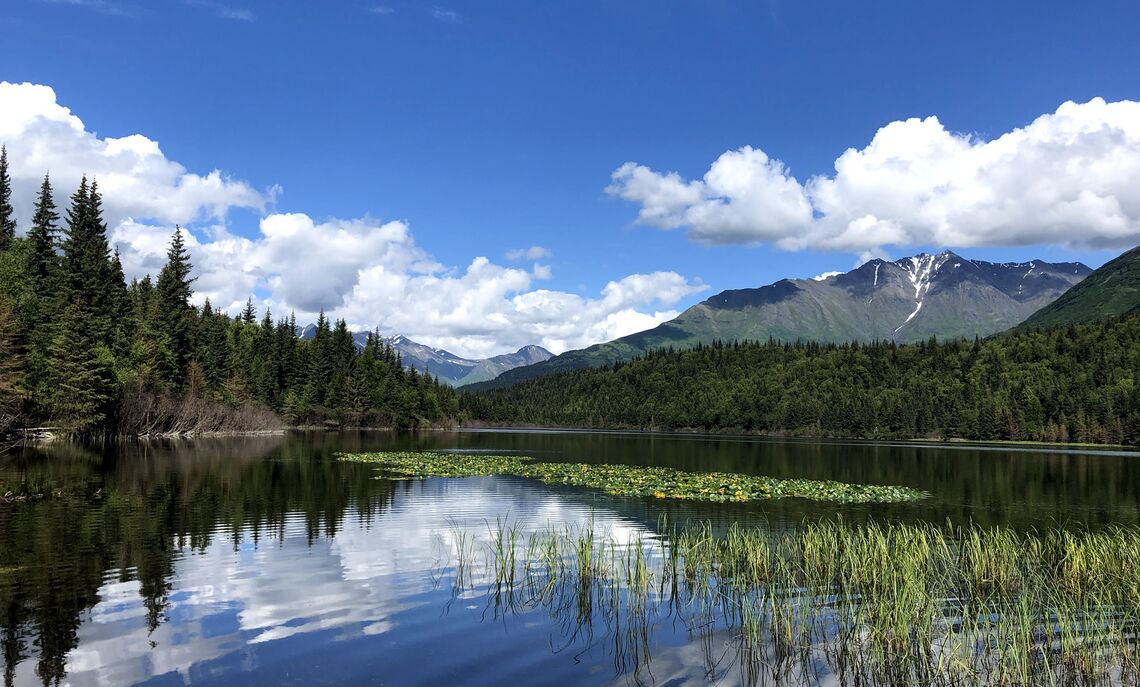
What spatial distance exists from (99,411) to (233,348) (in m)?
64.0

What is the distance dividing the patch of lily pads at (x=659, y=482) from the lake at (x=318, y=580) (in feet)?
11.4

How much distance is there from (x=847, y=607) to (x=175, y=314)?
126 metres

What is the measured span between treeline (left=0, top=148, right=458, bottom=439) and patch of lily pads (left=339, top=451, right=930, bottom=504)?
35208 millimetres

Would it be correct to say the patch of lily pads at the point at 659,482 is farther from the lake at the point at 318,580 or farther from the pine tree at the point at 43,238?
the pine tree at the point at 43,238

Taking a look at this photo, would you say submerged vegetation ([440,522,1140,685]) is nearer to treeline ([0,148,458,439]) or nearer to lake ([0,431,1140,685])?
lake ([0,431,1140,685])

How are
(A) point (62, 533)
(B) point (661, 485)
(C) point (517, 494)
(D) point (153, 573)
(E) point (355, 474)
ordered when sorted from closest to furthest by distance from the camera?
(D) point (153, 573)
(A) point (62, 533)
(C) point (517, 494)
(B) point (661, 485)
(E) point (355, 474)

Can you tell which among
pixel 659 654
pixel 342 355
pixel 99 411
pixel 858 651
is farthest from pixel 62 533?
pixel 342 355

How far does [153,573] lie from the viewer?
24.0 meters

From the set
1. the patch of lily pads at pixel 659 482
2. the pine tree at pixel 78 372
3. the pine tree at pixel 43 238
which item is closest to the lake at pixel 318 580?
the patch of lily pads at pixel 659 482

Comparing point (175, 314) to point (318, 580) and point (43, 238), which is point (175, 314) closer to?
point (43, 238)

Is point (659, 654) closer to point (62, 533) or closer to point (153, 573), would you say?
point (153, 573)

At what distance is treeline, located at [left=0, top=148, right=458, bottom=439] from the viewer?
3127 inches

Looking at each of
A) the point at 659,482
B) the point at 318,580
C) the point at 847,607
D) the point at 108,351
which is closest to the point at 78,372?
the point at 108,351

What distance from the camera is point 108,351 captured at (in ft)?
280
